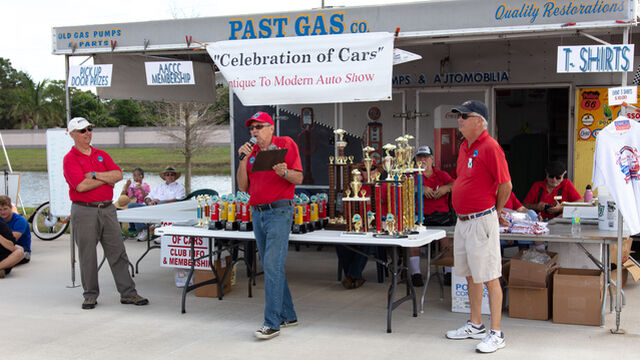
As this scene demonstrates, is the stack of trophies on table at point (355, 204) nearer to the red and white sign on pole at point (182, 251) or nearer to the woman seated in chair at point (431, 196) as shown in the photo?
the red and white sign on pole at point (182, 251)

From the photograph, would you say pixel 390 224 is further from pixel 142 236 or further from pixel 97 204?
pixel 142 236

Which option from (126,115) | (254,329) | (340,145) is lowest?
(254,329)

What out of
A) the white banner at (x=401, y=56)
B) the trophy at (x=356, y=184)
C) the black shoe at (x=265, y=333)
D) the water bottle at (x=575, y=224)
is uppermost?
the white banner at (x=401, y=56)

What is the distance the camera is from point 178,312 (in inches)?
241

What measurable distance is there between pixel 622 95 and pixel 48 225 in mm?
8596

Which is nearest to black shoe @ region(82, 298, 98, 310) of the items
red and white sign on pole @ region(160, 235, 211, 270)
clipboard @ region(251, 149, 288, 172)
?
red and white sign on pole @ region(160, 235, 211, 270)

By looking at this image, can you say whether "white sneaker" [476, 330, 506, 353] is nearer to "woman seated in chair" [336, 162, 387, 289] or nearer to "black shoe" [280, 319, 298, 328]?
"black shoe" [280, 319, 298, 328]

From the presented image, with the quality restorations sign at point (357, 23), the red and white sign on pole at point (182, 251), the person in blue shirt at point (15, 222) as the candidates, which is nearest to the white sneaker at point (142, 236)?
the person in blue shirt at point (15, 222)

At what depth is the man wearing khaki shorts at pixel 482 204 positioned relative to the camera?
15.6 ft

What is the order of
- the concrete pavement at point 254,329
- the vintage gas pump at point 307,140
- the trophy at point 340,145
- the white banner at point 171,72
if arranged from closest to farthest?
the concrete pavement at point 254,329
the trophy at point 340,145
the white banner at point 171,72
the vintage gas pump at point 307,140

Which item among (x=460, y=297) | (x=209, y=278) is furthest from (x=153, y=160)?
(x=460, y=297)

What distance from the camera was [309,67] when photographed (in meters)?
6.40

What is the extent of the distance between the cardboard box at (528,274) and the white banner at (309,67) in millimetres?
1909

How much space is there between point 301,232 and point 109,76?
3123 millimetres
